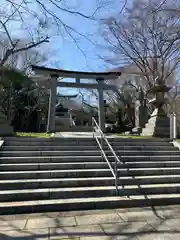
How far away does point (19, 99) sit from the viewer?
94.6 ft

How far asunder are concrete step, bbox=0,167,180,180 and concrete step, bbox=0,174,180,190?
21 centimetres

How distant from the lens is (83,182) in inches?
246

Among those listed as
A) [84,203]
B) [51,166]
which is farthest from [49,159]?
[84,203]

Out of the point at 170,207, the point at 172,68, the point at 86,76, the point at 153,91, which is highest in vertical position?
the point at 172,68

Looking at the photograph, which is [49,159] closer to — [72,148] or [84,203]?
[72,148]

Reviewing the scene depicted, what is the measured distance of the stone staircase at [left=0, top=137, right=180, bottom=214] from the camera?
213 inches

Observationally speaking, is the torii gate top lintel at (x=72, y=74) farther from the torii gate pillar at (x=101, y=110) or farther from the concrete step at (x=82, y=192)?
the concrete step at (x=82, y=192)

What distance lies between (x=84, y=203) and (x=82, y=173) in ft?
4.74

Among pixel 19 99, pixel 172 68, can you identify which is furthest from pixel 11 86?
pixel 172 68

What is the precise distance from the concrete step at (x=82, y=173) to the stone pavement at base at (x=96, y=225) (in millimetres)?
1669

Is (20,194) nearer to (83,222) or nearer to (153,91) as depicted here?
(83,222)

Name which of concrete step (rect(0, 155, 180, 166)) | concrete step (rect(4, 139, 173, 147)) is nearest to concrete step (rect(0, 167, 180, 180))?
concrete step (rect(0, 155, 180, 166))

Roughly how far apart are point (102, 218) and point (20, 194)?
1.96m

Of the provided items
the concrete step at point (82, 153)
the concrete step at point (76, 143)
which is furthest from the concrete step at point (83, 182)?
the concrete step at point (76, 143)
